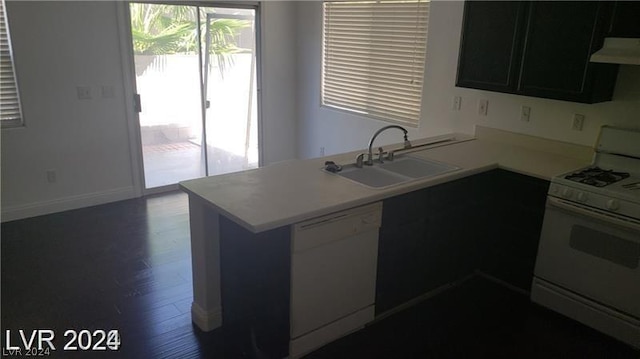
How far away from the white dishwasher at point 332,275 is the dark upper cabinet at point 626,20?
5.84ft

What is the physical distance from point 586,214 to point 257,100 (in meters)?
4.01

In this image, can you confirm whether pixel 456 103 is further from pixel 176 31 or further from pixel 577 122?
pixel 176 31

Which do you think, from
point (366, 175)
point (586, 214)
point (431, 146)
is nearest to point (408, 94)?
point (431, 146)

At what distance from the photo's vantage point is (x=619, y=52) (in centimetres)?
268

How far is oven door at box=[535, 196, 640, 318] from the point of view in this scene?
2576 mm

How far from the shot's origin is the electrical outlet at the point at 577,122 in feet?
10.7

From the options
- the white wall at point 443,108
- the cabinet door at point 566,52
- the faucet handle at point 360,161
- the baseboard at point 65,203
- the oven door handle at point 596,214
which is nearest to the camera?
the oven door handle at point 596,214

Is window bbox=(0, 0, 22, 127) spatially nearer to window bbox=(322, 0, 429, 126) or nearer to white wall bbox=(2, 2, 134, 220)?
white wall bbox=(2, 2, 134, 220)

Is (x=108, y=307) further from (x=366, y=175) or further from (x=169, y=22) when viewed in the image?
(x=169, y=22)

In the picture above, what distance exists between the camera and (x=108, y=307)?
297 cm

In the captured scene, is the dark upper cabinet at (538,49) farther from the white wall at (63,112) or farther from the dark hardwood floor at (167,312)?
the white wall at (63,112)

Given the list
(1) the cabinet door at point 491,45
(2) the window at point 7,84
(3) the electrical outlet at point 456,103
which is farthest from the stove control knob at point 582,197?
(2) the window at point 7,84

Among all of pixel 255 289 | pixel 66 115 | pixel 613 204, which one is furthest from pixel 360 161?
pixel 66 115

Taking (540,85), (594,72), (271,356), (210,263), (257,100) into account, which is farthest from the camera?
(257,100)
